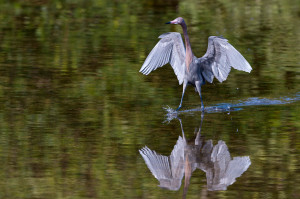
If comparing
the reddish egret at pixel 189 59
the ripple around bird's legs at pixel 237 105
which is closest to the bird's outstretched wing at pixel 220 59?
the reddish egret at pixel 189 59

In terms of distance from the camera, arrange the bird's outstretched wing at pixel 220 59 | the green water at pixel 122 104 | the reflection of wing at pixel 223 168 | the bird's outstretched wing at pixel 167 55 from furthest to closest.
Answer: the bird's outstretched wing at pixel 167 55
the bird's outstretched wing at pixel 220 59
the green water at pixel 122 104
the reflection of wing at pixel 223 168

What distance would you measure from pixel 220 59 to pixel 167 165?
2.50 metres

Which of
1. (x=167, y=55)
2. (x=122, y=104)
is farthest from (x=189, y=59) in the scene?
(x=122, y=104)

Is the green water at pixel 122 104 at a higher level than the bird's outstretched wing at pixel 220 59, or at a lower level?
lower

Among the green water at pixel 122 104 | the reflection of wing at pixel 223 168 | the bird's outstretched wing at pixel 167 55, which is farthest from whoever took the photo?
the bird's outstretched wing at pixel 167 55

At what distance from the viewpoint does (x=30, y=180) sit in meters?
6.28

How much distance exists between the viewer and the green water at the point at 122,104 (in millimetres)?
6273

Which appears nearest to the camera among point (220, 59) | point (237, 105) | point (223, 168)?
point (223, 168)

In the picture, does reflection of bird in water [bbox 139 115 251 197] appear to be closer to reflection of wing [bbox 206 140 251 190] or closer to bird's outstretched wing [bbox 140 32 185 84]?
reflection of wing [bbox 206 140 251 190]

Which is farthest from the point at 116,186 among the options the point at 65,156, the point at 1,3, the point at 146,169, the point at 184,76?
the point at 1,3

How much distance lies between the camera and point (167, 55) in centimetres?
874

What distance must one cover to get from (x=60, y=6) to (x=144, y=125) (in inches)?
379

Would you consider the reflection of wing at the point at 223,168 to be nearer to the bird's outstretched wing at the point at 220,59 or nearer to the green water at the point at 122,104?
the green water at the point at 122,104

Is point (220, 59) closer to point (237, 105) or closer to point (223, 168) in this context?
point (237, 105)
